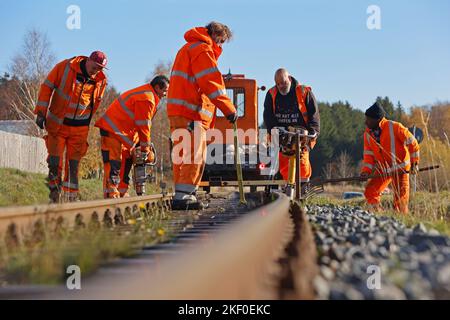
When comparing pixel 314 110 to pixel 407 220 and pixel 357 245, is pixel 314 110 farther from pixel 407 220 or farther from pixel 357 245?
pixel 357 245

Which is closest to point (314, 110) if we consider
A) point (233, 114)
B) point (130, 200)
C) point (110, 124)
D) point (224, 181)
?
point (233, 114)

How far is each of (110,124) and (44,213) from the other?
5022mm

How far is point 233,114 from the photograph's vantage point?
683 centimetres

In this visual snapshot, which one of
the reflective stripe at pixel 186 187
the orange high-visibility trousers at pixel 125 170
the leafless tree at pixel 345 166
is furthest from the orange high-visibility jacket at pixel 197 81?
the leafless tree at pixel 345 166

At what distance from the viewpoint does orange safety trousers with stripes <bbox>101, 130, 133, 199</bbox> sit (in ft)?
27.8

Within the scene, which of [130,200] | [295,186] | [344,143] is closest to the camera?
[130,200]

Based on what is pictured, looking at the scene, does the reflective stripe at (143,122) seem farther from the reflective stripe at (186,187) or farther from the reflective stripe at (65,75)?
the reflective stripe at (186,187)

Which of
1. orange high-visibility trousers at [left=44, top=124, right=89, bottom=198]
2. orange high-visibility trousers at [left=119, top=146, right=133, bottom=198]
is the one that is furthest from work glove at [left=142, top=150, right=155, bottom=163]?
orange high-visibility trousers at [left=44, top=124, right=89, bottom=198]

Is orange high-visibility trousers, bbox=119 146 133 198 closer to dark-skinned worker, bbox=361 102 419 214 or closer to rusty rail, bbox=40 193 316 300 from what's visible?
dark-skinned worker, bbox=361 102 419 214

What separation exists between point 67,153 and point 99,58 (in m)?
1.49

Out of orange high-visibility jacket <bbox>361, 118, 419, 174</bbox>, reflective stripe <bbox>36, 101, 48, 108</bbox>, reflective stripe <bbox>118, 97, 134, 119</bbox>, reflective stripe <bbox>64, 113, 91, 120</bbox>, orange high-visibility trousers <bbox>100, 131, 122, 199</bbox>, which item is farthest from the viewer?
orange high-visibility jacket <bbox>361, 118, 419, 174</bbox>

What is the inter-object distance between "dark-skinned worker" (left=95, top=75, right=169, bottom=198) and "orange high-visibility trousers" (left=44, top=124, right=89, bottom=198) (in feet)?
1.33

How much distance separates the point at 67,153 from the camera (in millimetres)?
8438

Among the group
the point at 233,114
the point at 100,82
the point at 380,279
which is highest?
the point at 100,82
